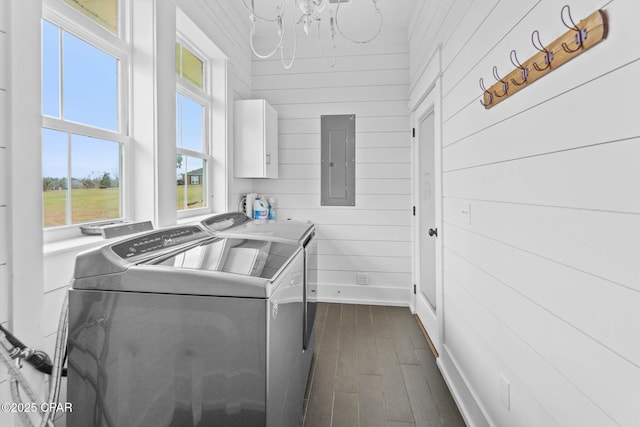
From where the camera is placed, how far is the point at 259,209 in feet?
11.1

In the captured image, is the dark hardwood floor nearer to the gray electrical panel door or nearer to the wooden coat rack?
the gray electrical panel door

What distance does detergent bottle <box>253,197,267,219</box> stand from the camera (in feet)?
11.1

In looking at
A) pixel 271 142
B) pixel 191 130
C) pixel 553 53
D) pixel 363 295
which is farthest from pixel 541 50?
pixel 363 295

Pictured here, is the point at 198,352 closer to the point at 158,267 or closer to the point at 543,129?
the point at 158,267

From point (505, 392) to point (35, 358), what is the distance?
1772 millimetres

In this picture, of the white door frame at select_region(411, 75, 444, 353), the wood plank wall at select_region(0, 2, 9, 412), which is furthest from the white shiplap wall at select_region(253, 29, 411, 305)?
the wood plank wall at select_region(0, 2, 9, 412)

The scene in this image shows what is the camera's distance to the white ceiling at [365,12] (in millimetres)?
2926

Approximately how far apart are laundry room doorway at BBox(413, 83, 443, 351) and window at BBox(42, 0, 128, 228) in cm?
205

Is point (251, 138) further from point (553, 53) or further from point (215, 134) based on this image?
point (553, 53)

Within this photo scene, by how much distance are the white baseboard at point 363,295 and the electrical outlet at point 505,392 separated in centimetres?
210

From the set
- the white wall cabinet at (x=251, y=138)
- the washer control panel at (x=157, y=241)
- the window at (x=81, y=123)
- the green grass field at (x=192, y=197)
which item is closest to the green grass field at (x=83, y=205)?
the window at (x=81, y=123)

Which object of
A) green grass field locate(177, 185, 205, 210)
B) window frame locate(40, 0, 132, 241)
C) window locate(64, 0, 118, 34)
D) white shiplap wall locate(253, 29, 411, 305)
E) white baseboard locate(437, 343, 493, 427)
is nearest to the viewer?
window frame locate(40, 0, 132, 241)

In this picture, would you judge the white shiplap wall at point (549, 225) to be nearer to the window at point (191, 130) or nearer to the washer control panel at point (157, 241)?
the washer control panel at point (157, 241)

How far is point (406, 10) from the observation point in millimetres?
3070
